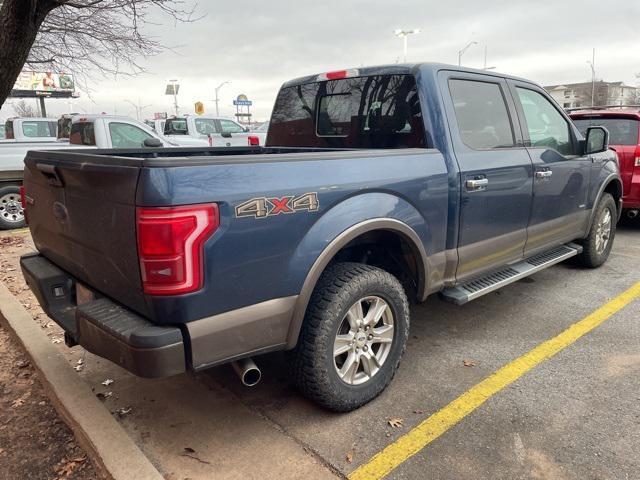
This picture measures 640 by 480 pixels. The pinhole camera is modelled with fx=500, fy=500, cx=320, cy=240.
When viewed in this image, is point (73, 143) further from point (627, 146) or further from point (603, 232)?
point (627, 146)

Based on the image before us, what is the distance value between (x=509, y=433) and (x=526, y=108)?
266 centimetres

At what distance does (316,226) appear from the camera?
2.46m

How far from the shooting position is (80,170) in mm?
2373

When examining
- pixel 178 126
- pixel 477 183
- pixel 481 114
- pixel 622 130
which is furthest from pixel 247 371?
pixel 178 126

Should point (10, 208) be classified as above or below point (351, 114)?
below

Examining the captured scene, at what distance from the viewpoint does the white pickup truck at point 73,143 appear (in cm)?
788

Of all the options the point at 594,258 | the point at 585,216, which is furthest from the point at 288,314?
the point at 594,258

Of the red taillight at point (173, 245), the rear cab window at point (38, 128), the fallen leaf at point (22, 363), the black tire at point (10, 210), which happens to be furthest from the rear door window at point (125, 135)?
the red taillight at point (173, 245)

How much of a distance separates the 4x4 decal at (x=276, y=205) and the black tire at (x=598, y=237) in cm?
388

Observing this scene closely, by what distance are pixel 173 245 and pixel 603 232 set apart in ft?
16.3

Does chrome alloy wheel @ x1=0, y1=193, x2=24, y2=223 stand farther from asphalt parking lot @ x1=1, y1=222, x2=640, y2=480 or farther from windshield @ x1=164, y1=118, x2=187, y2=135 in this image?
windshield @ x1=164, y1=118, x2=187, y2=135

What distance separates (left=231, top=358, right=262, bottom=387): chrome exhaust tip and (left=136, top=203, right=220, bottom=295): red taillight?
0.52 meters

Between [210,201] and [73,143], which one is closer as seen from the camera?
[210,201]

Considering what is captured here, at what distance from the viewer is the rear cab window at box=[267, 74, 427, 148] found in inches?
132
